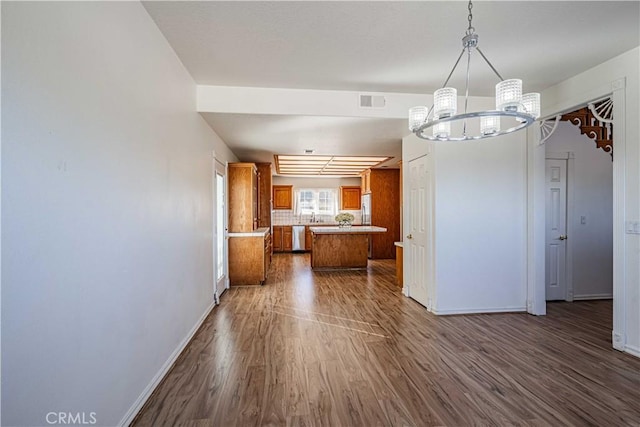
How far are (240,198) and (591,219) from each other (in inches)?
213

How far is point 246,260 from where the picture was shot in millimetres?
5445

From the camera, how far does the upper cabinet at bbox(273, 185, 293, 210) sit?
10.3 metres

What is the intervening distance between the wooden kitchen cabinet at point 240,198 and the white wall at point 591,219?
16.0 ft

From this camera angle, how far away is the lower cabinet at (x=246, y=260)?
17.7 feet

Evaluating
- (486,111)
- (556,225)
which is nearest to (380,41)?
(486,111)

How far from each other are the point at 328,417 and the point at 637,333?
282cm

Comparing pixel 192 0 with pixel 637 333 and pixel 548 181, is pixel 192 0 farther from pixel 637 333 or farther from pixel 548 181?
pixel 548 181

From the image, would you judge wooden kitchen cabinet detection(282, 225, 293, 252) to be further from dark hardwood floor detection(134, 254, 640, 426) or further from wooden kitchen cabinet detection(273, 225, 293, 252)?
dark hardwood floor detection(134, 254, 640, 426)

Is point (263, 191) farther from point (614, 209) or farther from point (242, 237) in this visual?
point (614, 209)

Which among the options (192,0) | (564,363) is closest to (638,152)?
(564,363)

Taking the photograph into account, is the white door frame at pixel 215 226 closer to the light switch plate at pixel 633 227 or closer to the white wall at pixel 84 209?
the white wall at pixel 84 209

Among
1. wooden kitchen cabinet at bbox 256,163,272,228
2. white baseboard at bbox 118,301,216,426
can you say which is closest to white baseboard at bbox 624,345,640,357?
white baseboard at bbox 118,301,216,426

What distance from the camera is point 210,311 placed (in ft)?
13.1

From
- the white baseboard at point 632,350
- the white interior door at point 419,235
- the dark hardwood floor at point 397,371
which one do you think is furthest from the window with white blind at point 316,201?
the white baseboard at point 632,350
